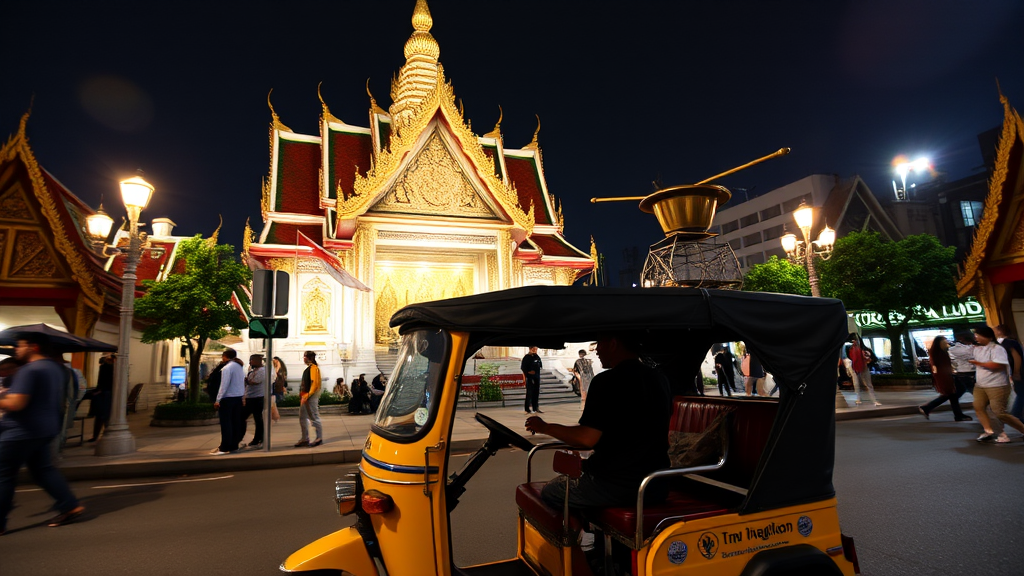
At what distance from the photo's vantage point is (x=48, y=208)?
10.2 m

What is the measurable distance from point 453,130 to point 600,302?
17.7 metres

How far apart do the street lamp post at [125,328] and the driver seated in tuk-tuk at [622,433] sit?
8.23 metres

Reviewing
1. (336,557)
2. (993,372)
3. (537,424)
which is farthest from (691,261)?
(993,372)

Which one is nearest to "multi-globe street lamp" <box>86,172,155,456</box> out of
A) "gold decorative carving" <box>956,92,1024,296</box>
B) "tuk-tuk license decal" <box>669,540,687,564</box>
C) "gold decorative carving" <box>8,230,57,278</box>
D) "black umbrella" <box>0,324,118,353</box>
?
"black umbrella" <box>0,324,118,353</box>

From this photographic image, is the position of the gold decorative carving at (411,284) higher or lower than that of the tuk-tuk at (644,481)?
higher

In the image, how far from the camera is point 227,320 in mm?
12773

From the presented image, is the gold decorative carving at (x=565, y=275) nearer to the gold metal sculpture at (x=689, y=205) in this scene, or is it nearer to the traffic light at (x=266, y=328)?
the traffic light at (x=266, y=328)

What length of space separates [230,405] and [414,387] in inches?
269

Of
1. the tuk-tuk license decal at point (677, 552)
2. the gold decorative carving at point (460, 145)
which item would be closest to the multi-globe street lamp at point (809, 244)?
the gold decorative carving at point (460, 145)

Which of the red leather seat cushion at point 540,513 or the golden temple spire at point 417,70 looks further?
the golden temple spire at point 417,70

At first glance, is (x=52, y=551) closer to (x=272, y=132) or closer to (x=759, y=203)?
(x=272, y=132)

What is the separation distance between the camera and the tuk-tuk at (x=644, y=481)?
2.20 meters

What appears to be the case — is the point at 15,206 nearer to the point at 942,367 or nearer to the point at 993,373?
the point at 993,373

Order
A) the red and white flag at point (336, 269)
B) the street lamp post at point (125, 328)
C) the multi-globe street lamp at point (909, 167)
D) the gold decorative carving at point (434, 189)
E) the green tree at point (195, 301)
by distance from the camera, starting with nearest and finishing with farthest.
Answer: the street lamp post at point (125, 328), the green tree at point (195, 301), the red and white flag at point (336, 269), the gold decorative carving at point (434, 189), the multi-globe street lamp at point (909, 167)
